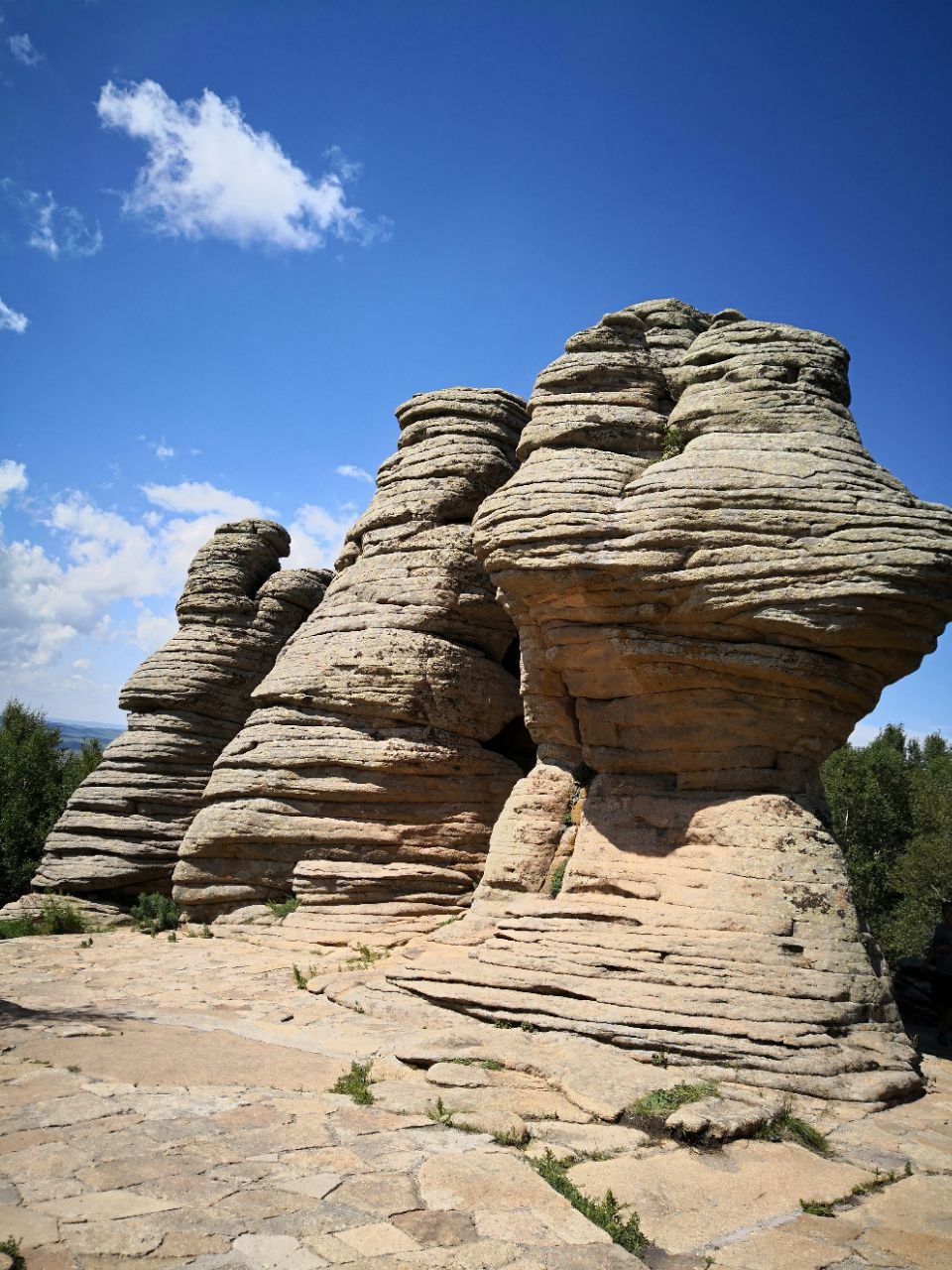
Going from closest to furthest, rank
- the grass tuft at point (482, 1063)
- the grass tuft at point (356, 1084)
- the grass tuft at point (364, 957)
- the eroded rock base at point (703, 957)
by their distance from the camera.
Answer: the grass tuft at point (356, 1084)
the grass tuft at point (482, 1063)
the eroded rock base at point (703, 957)
the grass tuft at point (364, 957)

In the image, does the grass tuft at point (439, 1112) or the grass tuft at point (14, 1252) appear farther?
the grass tuft at point (439, 1112)

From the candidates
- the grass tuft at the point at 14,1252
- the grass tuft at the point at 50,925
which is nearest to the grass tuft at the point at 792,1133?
the grass tuft at the point at 14,1252

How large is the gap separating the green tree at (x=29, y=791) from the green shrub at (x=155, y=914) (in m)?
11.9

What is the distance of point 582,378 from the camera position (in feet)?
44.5

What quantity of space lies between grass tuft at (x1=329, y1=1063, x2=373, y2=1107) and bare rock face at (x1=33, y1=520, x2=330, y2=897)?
13262mm

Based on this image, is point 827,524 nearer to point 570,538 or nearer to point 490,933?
point 570,538

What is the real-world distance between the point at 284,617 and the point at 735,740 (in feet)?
48.2

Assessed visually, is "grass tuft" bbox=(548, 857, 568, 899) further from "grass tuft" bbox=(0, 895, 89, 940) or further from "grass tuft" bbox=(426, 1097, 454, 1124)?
"grass tuft" bbox=(0, 895, 89, 940)

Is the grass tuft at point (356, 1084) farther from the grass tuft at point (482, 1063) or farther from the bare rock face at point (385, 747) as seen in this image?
the bare rock face at point (385, 747)

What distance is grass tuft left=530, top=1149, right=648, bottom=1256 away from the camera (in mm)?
4738

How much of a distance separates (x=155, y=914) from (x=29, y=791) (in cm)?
1709

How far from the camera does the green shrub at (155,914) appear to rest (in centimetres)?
1647

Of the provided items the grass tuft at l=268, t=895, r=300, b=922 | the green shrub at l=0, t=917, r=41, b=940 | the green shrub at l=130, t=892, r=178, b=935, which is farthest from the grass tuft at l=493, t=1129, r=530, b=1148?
the green shrub at l=0, t=917, r=41, b=940

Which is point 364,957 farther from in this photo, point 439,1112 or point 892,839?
point 892,839
